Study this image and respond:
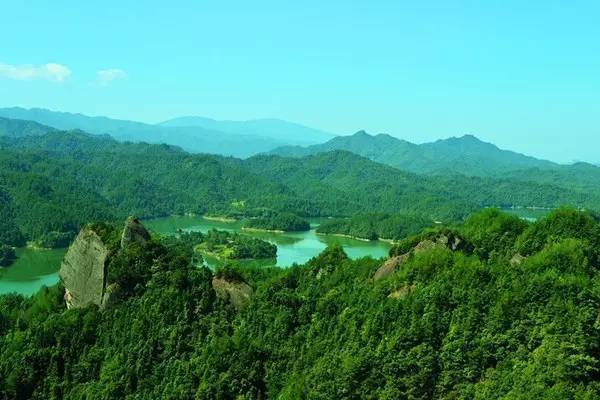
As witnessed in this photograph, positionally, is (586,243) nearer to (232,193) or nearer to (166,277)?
(166,277)

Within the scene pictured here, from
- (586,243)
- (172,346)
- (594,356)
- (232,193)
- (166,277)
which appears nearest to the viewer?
(594,356)

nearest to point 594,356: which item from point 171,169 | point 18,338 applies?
point 18,338

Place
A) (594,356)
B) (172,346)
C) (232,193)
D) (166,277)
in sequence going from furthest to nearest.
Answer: (232,193) → (166,277) → (172,346) → (594,356)

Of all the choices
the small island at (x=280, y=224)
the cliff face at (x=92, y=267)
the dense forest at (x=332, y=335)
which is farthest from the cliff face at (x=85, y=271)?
the small island at (x=280, y=224)

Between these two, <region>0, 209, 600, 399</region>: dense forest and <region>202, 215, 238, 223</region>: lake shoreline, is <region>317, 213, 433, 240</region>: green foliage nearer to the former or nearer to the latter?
<region>202, 215, 238, 223</region>: lake shoreline

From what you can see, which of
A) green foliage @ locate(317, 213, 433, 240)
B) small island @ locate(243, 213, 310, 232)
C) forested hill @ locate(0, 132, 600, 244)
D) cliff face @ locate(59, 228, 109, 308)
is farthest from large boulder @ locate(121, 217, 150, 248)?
small island @ locate(243, 213, 310, 232)

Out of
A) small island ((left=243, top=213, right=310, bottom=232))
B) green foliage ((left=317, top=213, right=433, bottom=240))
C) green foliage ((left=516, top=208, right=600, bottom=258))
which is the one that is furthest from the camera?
small island ((left=243, top=213, right=310, bottom=232))
